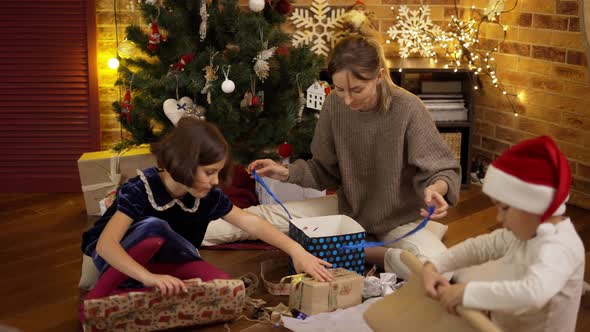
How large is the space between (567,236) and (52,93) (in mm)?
2698

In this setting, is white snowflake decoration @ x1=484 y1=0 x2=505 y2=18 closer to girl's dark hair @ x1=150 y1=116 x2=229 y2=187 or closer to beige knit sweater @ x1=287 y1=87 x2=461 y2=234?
beige knit sweater @ x1=287 y1=87 x2=461 y2=234

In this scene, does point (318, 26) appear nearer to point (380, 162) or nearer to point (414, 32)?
point (414, 32)

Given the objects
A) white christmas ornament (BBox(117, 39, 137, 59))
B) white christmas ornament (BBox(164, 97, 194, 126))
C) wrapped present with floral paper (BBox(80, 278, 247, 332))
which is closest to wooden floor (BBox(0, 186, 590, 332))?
wrapped present with floral paper (BBox(80, 278, 247, 332))

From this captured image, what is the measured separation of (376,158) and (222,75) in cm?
84

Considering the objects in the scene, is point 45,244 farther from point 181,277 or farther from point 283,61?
point 283,61

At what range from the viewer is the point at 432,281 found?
6.27ft

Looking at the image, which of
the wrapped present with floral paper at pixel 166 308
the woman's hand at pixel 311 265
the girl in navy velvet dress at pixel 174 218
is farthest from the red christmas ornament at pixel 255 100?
the wrapped present with floral paper at pixel 166 308

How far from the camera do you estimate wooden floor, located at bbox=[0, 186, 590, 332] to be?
2.64 meters

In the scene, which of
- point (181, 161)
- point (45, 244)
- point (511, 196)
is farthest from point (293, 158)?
point (511, 196)

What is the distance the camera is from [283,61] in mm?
3529

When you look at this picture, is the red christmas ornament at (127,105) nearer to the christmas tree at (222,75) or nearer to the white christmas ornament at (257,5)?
the christmas tree at (222,75)

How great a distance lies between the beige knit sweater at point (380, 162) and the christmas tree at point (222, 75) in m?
0.47

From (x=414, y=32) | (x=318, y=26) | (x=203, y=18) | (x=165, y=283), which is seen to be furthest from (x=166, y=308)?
(x=414, y=32)

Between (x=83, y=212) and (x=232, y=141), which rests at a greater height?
(x=232, y=141)
